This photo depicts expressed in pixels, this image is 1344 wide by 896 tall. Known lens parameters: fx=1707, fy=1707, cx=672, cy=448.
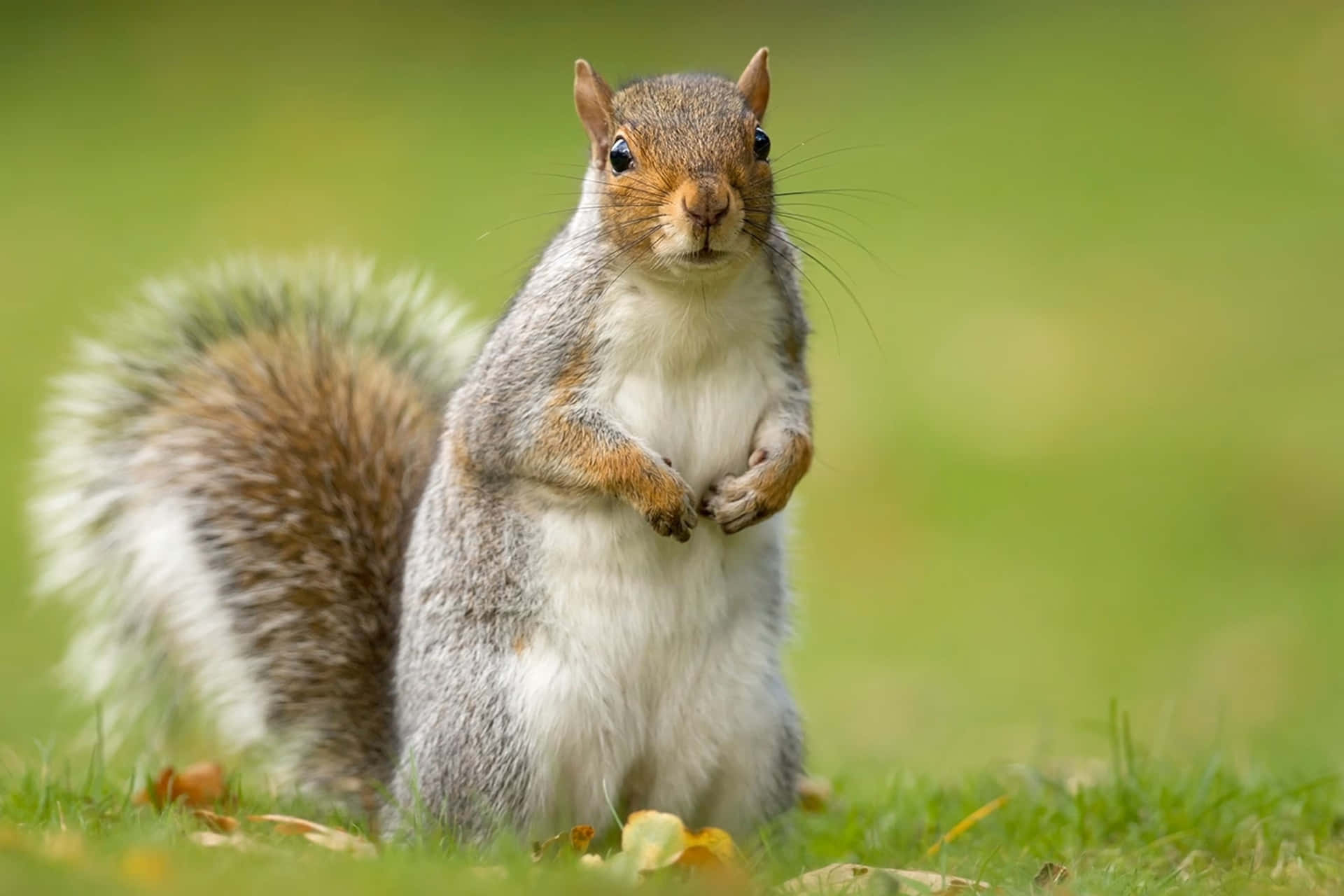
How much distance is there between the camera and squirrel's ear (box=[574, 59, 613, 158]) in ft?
8.48

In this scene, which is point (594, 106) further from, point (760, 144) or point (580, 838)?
point (580, 838)

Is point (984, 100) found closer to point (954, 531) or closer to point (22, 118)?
point (954, 531)

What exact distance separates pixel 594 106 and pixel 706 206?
0.38 metres

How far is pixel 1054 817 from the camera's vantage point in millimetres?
2762

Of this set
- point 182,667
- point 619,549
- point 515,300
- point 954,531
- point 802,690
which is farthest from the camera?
point 954,531

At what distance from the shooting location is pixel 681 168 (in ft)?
7.88

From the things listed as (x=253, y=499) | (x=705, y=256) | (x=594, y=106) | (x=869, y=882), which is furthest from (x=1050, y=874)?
(x=253, y=499)

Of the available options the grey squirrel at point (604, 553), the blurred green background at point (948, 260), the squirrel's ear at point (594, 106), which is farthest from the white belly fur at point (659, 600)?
the blurred green background at point (948, 260)

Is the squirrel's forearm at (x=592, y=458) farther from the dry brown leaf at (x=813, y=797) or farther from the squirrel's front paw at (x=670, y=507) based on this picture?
the dry brown leaf at (x=813, y=797)

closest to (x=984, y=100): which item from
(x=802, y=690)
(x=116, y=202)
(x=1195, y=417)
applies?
(x=1195, y=417)

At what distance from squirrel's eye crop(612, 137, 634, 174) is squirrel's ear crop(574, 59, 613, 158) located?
2.8 inches

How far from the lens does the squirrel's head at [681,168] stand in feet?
7.72

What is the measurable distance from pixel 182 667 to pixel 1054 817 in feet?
5.06

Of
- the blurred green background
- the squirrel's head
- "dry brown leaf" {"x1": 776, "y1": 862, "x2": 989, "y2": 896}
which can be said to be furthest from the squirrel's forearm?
the blurred green background
